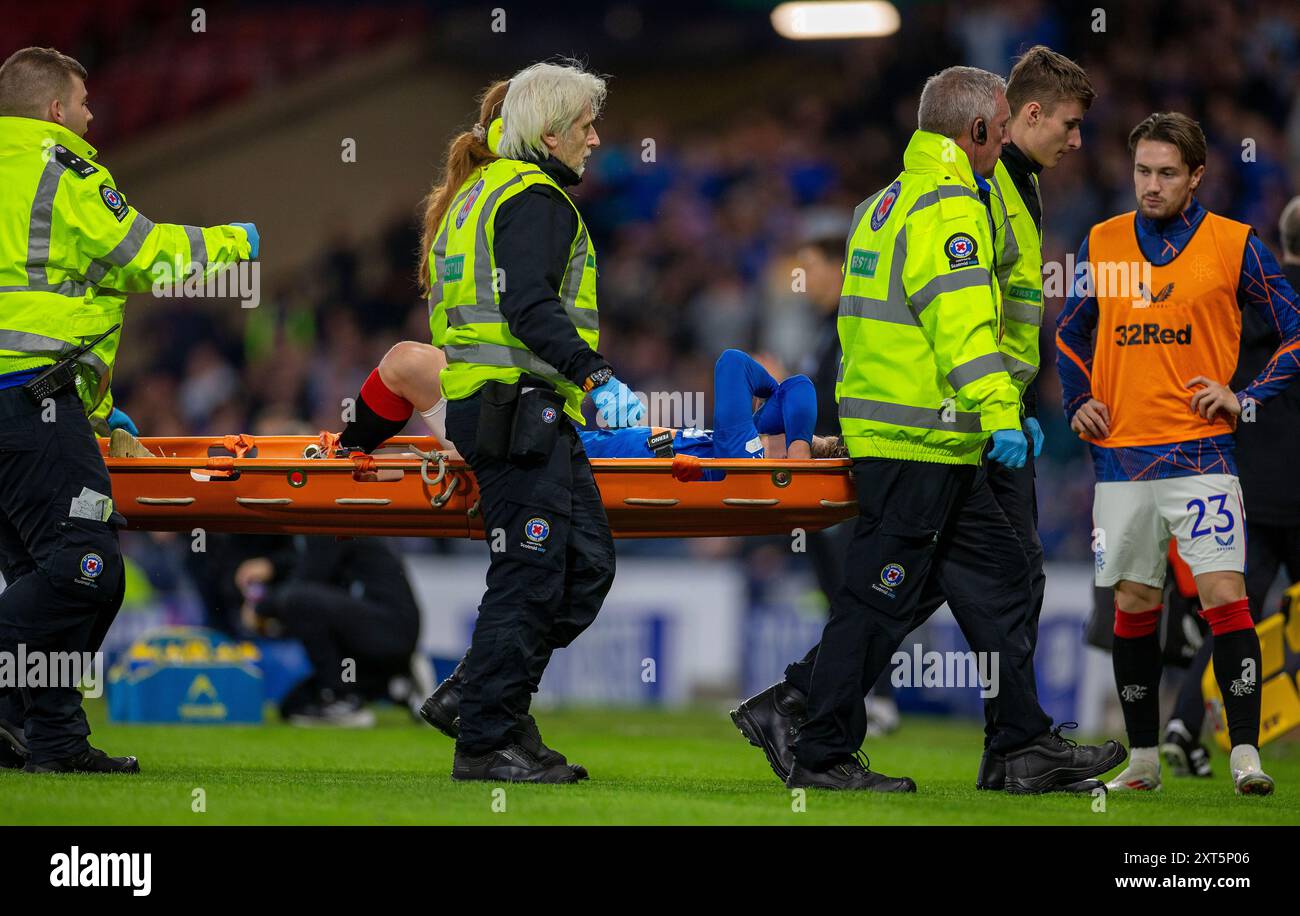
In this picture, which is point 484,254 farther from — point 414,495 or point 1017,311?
point 1017,311

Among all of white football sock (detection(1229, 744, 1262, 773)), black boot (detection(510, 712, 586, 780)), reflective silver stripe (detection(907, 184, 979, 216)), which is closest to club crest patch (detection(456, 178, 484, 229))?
reflective silver stripe (detection(907, 184, 979, 216))

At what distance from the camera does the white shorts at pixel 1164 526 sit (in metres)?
5.29

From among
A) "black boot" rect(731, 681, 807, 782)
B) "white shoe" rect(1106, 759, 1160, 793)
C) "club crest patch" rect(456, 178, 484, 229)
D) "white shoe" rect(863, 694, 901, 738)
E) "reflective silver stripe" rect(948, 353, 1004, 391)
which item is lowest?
"white shoe" rect(863, 694, 901, 738)

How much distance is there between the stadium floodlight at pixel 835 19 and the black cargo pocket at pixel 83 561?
11595 millimetres

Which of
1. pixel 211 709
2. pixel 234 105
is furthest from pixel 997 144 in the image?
pixel 234 105

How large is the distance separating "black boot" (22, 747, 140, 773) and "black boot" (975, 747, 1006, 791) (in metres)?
2.59

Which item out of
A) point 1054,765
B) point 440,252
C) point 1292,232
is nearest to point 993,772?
point 1054,765

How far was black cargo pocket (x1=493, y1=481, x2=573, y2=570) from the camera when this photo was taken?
4.88 metres

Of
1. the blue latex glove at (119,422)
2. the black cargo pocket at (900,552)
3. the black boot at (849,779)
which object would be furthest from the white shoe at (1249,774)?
the blue latex glove at (119,422)

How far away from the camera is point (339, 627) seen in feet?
27.7

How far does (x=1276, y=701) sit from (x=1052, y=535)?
13.0 feet

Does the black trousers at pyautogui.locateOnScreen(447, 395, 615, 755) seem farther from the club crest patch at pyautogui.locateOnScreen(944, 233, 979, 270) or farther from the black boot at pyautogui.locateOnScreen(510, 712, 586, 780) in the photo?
the club crest patch at pyautogui.locateOnScreen(944, 233, 979, 270)

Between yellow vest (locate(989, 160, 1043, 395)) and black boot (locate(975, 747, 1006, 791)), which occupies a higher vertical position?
yellow vest (locate(989, 160, 1043, 395))

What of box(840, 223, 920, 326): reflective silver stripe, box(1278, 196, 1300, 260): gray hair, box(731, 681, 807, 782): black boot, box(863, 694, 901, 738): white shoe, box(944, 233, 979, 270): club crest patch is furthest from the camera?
box(863, 694, 901, 738): white shoe
